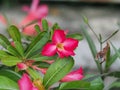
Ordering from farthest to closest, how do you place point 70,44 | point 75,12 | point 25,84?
point 75,12, point 70,44, point 25,84

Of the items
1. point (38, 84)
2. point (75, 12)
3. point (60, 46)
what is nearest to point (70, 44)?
point (60, 46)

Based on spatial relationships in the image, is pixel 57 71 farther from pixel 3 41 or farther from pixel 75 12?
pixel 75 12

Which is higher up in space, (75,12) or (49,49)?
(75,12)

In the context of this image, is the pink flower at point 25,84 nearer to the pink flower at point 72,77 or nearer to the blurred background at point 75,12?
the pink flower at point 72,77

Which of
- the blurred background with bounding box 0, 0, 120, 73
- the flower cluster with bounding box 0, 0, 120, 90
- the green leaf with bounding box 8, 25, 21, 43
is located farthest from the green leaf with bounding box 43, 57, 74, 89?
the blurred background with bounding box 0, 0, 120, 73

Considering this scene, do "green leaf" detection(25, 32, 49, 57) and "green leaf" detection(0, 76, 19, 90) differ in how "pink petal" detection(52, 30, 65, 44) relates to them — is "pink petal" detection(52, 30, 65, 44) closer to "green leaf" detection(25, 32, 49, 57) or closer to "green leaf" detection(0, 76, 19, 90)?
"green leaf" detection(25, 32, 49, 57)

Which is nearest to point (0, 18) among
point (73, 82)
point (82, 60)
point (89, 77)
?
point (82, 60)
